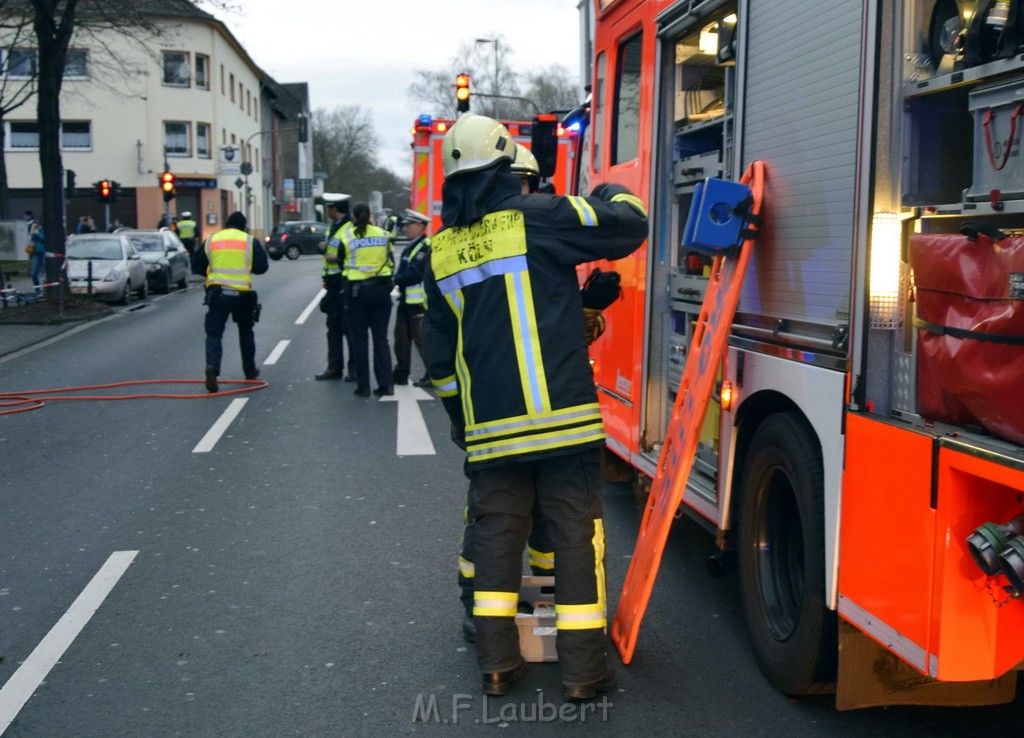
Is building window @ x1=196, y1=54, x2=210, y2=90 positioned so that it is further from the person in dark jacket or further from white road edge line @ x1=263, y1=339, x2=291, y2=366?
the person in dark jacket

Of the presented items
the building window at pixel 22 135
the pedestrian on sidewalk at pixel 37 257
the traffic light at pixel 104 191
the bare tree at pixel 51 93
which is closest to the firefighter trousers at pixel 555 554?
the bare tree at pixel 51 93

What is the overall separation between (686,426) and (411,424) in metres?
A: 6.14

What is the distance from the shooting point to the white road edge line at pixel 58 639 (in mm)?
4219

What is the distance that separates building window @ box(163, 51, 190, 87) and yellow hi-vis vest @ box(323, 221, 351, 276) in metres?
43.8

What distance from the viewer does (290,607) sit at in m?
5.25

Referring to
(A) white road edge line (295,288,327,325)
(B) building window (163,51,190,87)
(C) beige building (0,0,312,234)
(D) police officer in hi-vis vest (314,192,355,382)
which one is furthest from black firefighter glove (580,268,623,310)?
(B) building window (163,51,190,87)

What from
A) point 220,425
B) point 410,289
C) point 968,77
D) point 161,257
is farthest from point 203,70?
point 968,77

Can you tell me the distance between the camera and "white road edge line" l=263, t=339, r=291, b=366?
1489 cm

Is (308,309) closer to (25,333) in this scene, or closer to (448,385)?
(25,333)

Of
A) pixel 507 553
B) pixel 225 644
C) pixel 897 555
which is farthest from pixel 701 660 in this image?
pixel 225 644

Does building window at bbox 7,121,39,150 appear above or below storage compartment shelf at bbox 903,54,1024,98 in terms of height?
above

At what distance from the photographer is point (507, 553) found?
423 cm

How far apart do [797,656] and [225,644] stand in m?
2.29

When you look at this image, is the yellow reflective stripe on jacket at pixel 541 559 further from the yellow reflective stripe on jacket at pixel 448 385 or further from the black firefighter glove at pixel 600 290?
the black firefighter glove at pixel 600 290
